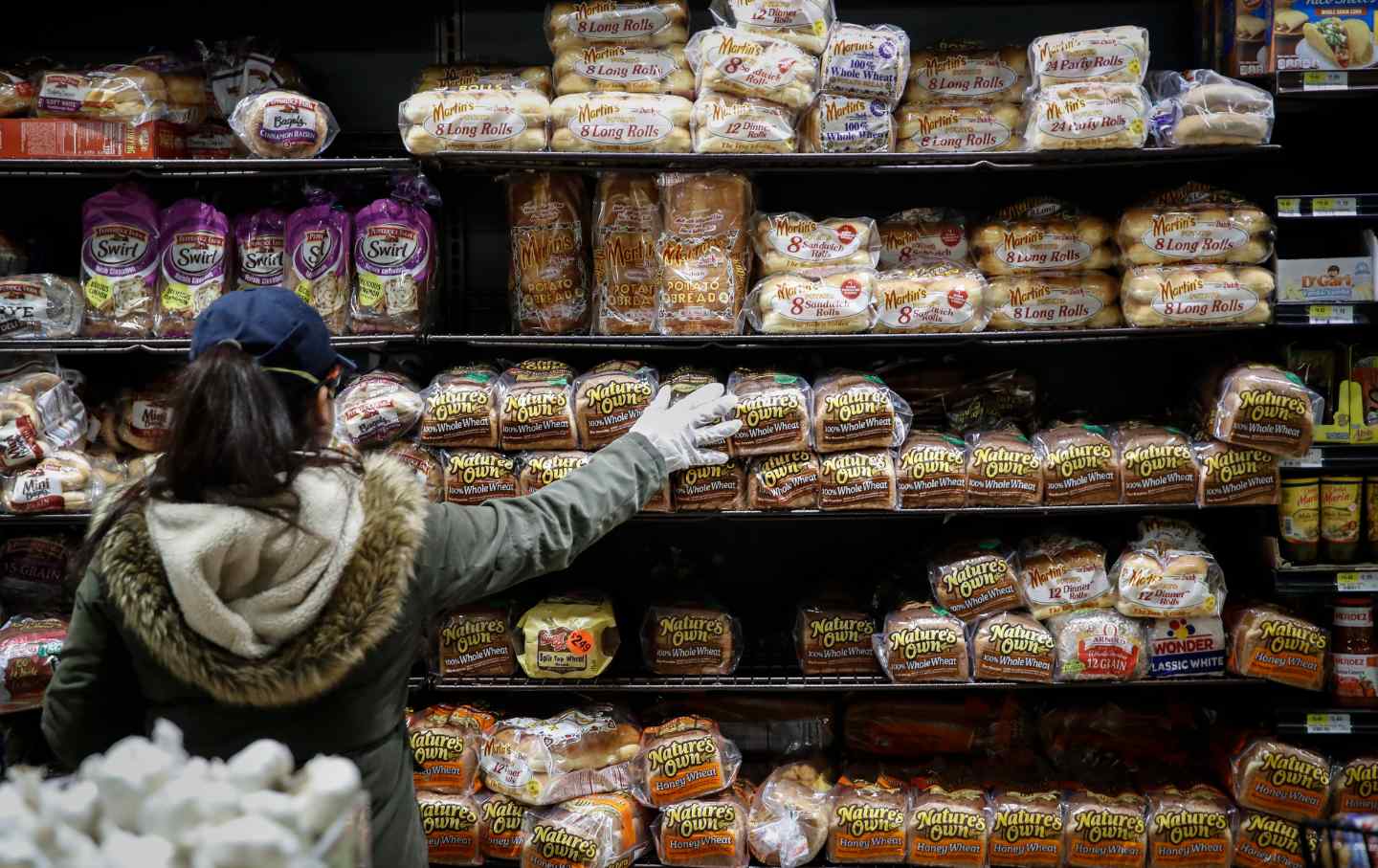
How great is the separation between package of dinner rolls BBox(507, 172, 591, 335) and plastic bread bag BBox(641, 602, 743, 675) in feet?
2.66

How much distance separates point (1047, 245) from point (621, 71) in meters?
1.18

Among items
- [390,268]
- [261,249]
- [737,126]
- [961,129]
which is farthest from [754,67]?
[261,249]

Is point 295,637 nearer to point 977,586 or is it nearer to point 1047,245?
point 977,586

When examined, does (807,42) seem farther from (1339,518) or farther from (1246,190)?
(1339,518)

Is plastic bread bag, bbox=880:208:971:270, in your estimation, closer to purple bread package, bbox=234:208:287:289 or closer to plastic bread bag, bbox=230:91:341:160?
plastic bread bag, bbox=230:91:341:160

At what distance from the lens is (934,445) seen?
2.74 metres

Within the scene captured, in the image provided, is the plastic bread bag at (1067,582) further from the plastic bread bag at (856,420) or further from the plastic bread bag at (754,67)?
the plastic bread bag at (754,67)

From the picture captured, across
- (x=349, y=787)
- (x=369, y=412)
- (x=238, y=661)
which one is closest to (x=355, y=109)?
(x=369, y=412)

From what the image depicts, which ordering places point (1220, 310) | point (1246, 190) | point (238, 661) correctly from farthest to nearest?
point (1246, 190)
point (1220, 310)
point (238, 661)

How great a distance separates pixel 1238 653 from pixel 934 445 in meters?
0.93

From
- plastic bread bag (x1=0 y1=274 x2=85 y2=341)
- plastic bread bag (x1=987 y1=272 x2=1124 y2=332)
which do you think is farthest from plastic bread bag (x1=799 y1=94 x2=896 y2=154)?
plastic bread bag (x1=0 y1=274 x2=85 y2=341)

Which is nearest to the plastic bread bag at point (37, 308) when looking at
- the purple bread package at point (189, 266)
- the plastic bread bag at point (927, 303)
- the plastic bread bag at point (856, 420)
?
the purple bread package at point (189, 266)

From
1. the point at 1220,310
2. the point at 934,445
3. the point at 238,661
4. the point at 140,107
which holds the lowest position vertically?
the point at 238,661

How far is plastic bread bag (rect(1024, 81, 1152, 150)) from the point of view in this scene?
2613 millimetres
